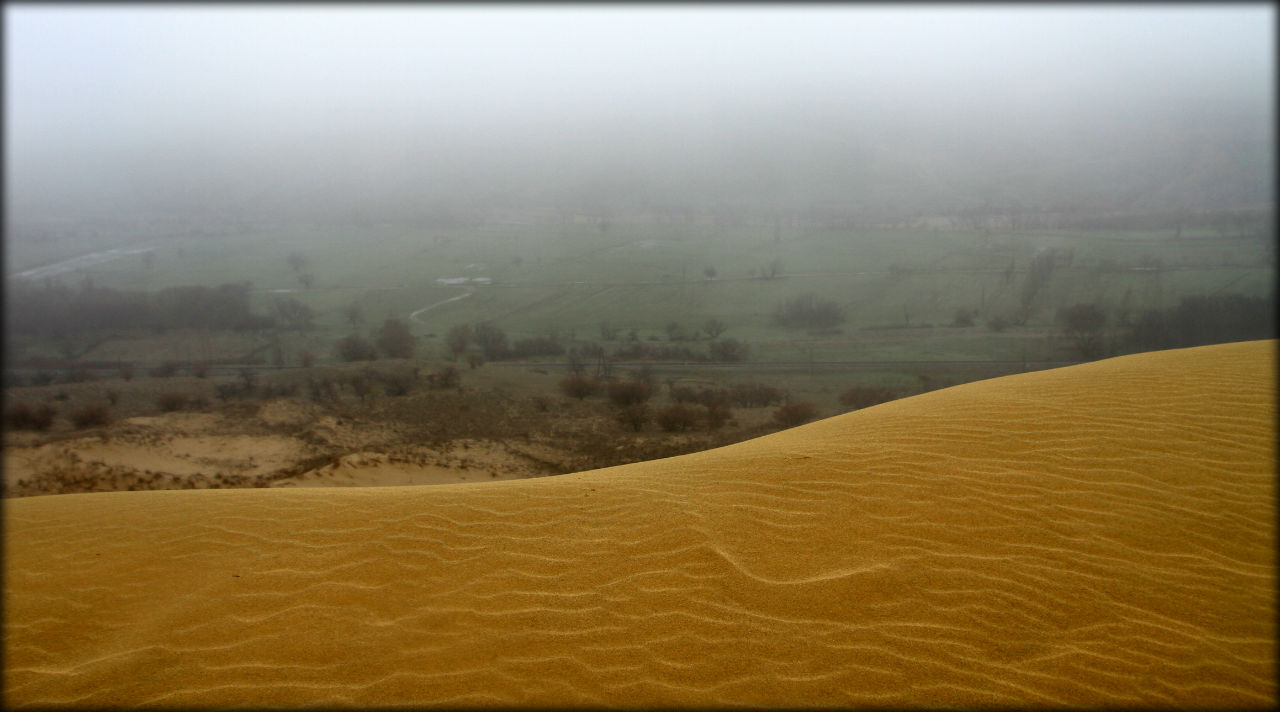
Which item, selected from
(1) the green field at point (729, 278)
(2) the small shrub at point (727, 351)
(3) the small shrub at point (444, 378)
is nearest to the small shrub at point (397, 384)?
(3) the small shrub at point (444, 378)

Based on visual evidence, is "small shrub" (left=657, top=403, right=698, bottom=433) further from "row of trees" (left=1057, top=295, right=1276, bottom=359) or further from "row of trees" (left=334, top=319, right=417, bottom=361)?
"row of trees" (left=1057, top=295, right=1276, bottom=359)

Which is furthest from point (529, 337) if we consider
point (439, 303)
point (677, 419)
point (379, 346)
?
point (677, 419)

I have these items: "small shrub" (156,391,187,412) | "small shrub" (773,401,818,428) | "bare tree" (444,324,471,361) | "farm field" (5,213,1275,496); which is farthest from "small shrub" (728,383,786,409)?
"small shrub" (156,391,187,412)

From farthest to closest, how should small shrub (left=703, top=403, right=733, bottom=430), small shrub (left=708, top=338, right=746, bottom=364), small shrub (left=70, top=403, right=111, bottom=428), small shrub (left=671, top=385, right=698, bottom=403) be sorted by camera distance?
small shrub (left=708, top=338, right=746, bottom=364), small shrub (left=671, top=385, right=698, bottom=403), small shrub (left=703, top=403, right=733, bottom=430), small shrub (left=70, top=403, right=111, bottom=428)

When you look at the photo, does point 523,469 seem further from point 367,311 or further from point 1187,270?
point 1187,270

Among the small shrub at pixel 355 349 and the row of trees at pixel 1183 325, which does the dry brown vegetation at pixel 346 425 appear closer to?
the small shrub at pixel 355 349
